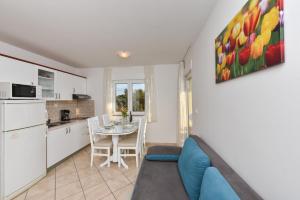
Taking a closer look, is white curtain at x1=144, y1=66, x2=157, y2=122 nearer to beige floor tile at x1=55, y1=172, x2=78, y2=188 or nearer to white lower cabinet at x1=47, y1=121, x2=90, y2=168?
white lower cabinet at x1=47, y1=121, x2=90, y2=168

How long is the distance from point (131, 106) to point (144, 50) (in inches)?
85.9

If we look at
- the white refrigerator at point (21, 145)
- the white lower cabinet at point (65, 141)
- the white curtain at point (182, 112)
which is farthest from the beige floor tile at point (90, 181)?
the white curtain at point (182, 112)

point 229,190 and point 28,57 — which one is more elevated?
point 28,57

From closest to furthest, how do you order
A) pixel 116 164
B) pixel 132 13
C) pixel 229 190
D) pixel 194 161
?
pixel 229 190 < pixel 194 161 < pixel 132 13 < pixel 116 164

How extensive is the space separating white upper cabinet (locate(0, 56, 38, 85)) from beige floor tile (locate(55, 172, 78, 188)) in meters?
1.86

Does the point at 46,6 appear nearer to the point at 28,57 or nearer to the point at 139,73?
the point at 28,57

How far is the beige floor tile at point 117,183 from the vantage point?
255 centimetres

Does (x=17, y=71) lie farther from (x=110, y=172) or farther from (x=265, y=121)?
(x=265, y=121)

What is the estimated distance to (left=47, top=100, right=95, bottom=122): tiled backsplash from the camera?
4.05m

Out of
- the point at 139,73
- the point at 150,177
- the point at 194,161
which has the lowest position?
the point at 150,177

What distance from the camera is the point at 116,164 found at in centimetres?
346

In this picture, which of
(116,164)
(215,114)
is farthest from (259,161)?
(116,164)

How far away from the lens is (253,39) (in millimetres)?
1049

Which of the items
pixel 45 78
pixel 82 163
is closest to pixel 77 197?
pixel 82 163
